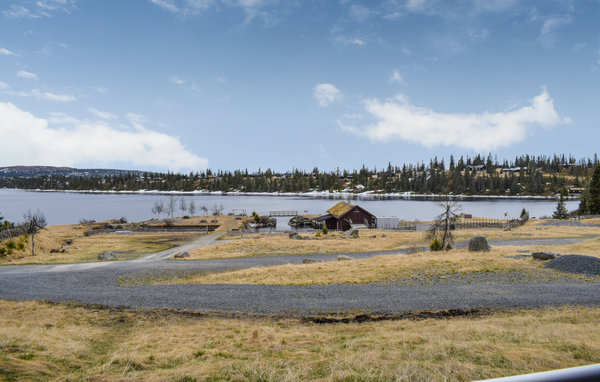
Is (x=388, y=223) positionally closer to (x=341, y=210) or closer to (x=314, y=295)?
(x=341, y=210)

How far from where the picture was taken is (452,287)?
17.8 meters

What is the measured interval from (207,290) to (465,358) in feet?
43.5

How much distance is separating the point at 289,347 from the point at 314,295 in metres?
6.98

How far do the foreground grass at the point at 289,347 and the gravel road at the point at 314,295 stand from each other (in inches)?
60.8

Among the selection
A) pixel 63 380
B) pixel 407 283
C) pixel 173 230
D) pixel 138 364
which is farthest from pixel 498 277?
pixel 173 230

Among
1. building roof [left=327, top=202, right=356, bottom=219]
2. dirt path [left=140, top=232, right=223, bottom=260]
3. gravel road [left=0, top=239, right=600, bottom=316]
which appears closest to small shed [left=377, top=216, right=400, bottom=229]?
building roof [left=327, top=202, right=356, bottom=219]

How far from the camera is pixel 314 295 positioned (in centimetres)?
1683

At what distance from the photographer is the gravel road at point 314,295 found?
48.2 feet

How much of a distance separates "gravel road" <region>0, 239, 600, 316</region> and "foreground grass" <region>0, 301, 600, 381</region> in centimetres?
154

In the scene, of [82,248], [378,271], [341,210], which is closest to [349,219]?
[341,210]

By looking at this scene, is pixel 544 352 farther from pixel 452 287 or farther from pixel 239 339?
pixel 452 287

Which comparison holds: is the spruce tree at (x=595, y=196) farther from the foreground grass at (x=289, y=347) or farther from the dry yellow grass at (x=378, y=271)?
the foreground grass at (x=289, y=347)

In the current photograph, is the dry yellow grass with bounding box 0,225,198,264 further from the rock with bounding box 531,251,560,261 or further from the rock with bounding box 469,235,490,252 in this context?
the rock with bounding box 531,251,560,261

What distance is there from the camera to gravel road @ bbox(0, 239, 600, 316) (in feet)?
48.2
